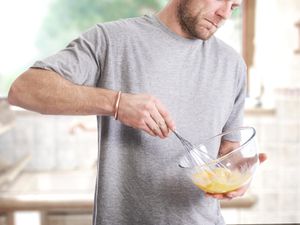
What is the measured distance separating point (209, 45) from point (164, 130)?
1.31ft

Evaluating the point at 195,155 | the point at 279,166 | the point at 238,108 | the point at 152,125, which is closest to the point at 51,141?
the point at 279,166

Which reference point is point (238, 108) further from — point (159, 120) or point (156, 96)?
point (159, 120)

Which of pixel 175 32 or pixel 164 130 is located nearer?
pixel 164 130

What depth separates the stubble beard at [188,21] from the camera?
3.45 feet

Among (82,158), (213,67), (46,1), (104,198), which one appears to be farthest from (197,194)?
(46,1)

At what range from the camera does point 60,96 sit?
877mm

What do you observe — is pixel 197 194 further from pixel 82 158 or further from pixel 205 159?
pixel 82 158

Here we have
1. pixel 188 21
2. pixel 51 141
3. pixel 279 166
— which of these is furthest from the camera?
pixel 279 166

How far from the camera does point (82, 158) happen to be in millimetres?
2990

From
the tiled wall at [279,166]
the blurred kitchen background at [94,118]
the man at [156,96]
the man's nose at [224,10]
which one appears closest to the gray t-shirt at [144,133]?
the man at [156,96]

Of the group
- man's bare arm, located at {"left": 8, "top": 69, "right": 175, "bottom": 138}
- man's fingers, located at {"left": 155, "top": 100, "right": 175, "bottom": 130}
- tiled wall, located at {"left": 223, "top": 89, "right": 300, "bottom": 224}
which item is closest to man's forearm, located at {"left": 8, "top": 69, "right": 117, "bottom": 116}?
man's bare arm, located at {"left": 8, "top": 69, "right": 175, "bottom": 138}

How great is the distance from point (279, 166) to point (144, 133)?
2.30m

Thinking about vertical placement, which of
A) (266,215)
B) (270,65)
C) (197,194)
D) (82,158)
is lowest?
(266,215)

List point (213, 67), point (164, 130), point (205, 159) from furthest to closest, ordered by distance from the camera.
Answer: point (213, 67) < point (205, 159) < point (164, 130)
